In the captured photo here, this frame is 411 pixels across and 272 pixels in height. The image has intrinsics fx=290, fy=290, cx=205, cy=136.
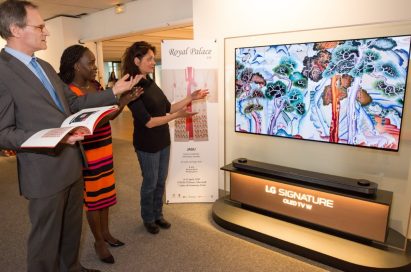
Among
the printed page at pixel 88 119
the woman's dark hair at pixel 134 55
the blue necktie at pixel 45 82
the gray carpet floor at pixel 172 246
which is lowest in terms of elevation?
the gray carpet floor at pixel 172 246

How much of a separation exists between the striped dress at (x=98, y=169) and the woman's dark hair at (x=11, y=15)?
1.94 ft

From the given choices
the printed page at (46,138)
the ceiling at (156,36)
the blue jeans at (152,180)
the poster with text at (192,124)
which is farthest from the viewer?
the ceiling at (156,36)

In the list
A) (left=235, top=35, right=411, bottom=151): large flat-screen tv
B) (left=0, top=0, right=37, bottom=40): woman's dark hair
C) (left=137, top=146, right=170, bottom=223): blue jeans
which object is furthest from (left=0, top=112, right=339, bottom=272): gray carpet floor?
(left=0, top=0, right=37, bottom=40): woman's dark hair

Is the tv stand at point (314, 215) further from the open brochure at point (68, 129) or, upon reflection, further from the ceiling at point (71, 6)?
the ceiling at point (71, 6)

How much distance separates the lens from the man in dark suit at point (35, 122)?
1.35m

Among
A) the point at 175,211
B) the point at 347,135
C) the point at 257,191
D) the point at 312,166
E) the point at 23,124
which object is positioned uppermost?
the point at 23,124

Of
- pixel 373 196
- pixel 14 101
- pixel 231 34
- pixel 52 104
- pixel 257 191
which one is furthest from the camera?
pixel 231 34

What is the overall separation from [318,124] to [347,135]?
25cm

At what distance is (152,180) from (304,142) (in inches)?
56.6

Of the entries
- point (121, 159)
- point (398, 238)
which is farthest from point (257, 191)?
point (121, 159)

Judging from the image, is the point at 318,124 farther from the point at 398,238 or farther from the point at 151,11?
the point at 151,11

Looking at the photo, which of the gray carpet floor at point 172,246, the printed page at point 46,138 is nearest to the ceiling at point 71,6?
the gray carpet floor at point 172,246

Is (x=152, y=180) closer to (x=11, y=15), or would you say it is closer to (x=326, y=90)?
(x=11, y=15)

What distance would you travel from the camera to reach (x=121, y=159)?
5152mm
